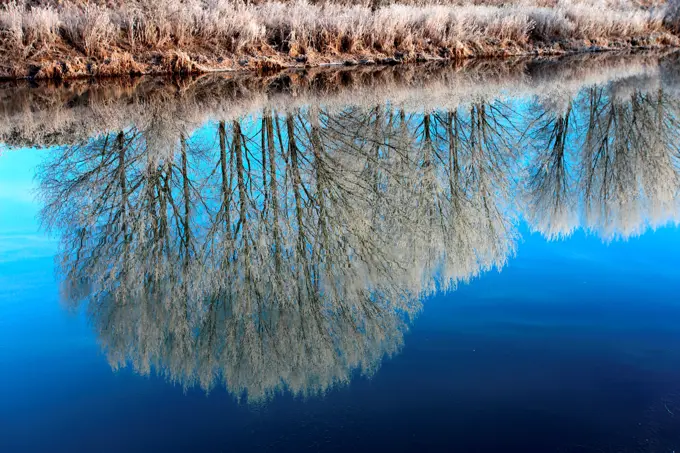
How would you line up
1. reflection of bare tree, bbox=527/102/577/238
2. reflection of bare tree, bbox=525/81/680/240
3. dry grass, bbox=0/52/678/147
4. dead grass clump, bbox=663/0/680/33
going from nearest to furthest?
reflection of bare tree, bbox=527/102/577/238
reflection of bare tree, bbox=525/81/680/240
dry grass, bbox=0/52/678/147
dead grass clump, bbox=663/0/680/33

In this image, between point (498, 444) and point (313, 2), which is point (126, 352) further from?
point (313, 2)

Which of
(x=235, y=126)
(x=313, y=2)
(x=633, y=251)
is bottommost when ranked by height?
(x=633, y=251)

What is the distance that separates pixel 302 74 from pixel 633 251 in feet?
37.1

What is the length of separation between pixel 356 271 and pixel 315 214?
4.66 feet

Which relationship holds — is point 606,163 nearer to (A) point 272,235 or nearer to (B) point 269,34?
(A) point 272,235

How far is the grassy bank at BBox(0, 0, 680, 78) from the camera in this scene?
48.4 ft

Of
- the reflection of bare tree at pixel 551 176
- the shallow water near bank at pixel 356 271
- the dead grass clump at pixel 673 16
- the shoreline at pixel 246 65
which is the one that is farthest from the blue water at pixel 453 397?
the dead grass clump at pixel 673 16

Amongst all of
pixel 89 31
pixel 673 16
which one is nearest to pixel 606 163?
pixel 89 31

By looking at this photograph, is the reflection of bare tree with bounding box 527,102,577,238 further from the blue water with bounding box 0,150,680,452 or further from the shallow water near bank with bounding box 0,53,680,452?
the blue water with bounding box 0,150,680,452

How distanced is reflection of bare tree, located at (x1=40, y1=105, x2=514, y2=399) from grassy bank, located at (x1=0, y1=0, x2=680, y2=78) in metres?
6.49

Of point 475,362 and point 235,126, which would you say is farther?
point 235,126

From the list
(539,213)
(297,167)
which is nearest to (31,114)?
(297,167)

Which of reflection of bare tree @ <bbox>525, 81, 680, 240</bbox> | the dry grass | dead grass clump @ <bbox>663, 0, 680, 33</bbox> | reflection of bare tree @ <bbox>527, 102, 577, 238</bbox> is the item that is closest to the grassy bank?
the dry grass

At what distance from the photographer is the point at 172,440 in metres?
3.35
